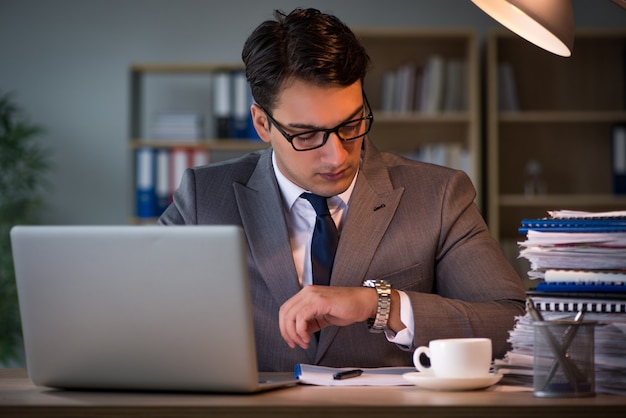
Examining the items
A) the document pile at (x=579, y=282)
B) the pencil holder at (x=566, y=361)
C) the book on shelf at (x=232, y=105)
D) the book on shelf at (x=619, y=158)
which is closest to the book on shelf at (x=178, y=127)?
the book on shelf at (x=232, y=105)

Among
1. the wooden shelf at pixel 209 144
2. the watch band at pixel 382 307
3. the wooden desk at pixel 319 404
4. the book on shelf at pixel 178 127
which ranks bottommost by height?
the wooden desk at pixel 319 404

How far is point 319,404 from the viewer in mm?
1144

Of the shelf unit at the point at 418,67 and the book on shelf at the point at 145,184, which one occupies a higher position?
the shelf unit at the point at 418,67

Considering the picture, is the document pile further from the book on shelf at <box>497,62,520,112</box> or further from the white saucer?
the book on shelf at <box>497,62,520,112</box>

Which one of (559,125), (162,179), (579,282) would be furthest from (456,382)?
(559,125)

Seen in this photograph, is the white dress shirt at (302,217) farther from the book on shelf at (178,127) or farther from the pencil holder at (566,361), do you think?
the book on shelf at (178,127)

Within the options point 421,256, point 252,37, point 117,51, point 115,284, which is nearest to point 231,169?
point 252,37

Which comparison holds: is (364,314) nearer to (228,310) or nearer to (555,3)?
(228,310)

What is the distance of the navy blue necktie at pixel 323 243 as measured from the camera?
1.97m

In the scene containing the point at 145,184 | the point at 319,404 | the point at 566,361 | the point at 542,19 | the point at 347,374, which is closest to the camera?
the point at 319,404

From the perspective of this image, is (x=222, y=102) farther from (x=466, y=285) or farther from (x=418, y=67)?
(x=466, y=285)

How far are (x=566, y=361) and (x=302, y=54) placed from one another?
3.09 ft

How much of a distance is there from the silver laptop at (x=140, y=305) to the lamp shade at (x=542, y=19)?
0.56 meters

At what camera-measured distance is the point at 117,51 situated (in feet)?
16.4
